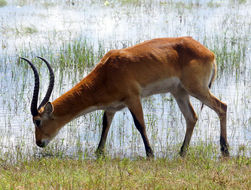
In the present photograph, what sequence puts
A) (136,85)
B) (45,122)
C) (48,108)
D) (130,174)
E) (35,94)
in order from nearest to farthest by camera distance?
(130,174) → (35,94) → (48,108) → (45,122) → (136,85)

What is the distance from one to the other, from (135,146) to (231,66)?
4.70m

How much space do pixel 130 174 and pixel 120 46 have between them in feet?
24.6

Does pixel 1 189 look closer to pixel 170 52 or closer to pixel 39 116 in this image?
Result: pixel 39 116

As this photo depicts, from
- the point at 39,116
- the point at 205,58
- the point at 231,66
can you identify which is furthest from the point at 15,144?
the point at 231,66

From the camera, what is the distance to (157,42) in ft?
24.8

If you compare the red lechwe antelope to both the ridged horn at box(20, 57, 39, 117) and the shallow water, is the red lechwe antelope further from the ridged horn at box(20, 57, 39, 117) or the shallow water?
the shallow water

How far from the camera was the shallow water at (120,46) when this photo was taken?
799cm

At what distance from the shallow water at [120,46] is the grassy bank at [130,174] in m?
0.77

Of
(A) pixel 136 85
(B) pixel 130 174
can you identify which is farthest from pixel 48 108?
→ (B) pixel 130 174

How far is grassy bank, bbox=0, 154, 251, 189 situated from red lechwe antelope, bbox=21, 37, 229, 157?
0.64m

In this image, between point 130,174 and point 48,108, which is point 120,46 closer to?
point 48,108

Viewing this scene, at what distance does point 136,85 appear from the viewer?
282 inches

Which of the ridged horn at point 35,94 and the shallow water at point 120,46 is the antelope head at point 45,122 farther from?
the shallow water at point 120,46

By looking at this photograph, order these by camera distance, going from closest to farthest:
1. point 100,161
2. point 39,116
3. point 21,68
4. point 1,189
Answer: point 1,189
point 100,161
point 39,116
point 21,68
